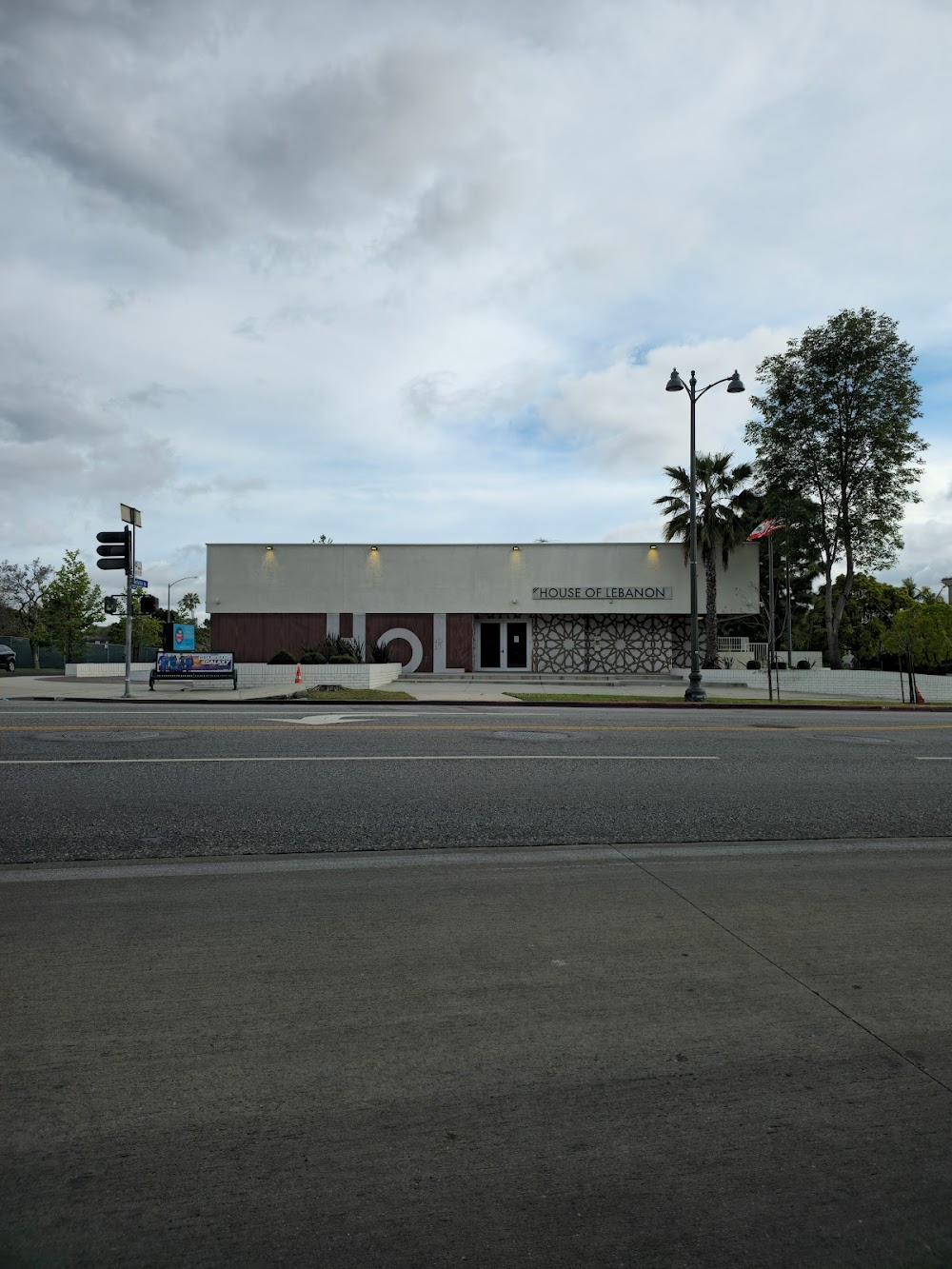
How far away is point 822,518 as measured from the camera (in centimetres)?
3697

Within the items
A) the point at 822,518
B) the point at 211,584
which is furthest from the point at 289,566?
the point at 822,518

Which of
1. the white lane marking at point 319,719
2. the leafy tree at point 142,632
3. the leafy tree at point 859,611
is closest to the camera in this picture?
the white lane marking at point 319,719

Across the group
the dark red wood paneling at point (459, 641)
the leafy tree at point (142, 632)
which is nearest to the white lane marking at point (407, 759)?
the dark red wood paneling at point (459, 641)

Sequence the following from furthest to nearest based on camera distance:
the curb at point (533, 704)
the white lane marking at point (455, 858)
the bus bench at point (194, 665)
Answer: the bus bench at point (194, 665) → the curb at point (533, 704) → the white lane marking at point (455, 858)

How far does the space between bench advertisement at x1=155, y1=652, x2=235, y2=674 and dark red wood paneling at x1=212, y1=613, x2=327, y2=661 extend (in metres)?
11.9

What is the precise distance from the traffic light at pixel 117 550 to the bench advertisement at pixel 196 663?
6.19 meters

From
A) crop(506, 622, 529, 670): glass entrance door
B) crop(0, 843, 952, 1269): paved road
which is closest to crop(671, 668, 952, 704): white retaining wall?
crop(506, 622, 529, 670): glass entrance door

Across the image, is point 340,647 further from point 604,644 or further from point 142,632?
point 142,632

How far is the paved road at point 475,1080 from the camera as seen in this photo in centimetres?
205

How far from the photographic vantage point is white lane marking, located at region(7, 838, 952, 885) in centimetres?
525

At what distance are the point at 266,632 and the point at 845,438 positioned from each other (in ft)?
88.9

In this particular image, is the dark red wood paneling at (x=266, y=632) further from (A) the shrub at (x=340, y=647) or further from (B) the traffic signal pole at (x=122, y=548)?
(B) the traffic signal pole at (x=122, y=548)

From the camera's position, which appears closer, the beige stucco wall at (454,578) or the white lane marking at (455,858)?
the white lane marking at (455,858)

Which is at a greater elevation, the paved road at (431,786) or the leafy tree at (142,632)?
the leafy tree at (142,632)
